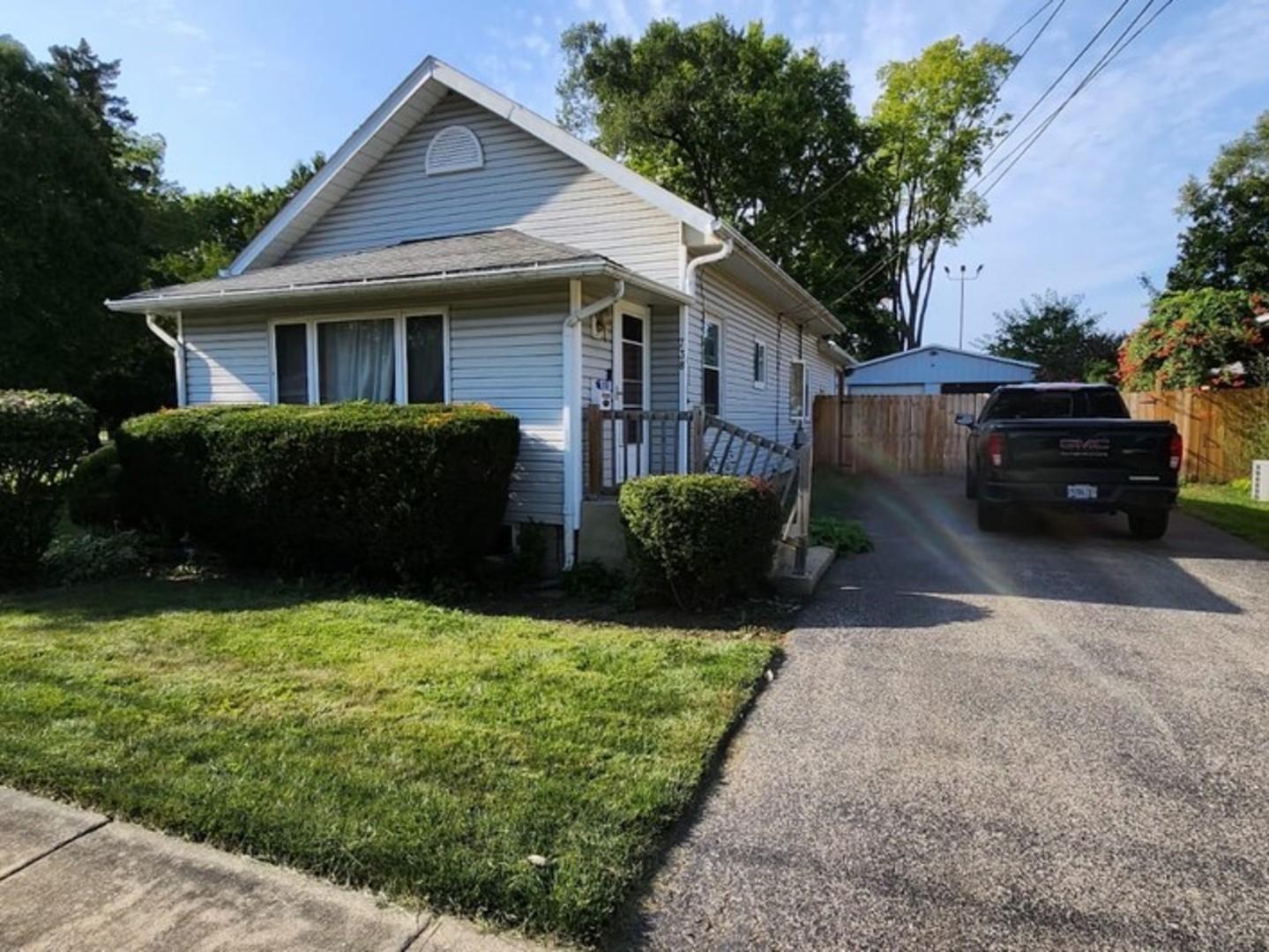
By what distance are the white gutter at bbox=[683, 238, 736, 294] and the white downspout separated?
1509 millimetres

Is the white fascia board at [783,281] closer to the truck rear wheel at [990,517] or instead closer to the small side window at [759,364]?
the small side window at [759,364]

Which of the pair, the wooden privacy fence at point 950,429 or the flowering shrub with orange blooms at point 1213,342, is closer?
the wooden privacy fence at point 950,429

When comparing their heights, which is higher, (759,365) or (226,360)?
(759,365)

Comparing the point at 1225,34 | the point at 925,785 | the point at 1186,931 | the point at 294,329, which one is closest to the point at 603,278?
the point at 294,329

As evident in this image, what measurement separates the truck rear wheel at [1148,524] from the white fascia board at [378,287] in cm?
578

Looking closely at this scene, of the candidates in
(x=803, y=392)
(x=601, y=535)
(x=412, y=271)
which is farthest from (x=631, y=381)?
(x=803, y=392)

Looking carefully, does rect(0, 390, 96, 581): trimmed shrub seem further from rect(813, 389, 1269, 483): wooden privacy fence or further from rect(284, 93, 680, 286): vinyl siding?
rect(813, 389, 1269, 483): wooden privacy fence

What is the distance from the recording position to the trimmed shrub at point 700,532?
5.67m

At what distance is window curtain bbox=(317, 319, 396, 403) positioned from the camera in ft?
27.9

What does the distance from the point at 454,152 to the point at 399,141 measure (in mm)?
942

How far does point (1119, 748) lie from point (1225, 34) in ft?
26.7

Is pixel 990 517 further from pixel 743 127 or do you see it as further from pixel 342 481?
pixel 743 127

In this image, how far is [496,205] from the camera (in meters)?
9.88

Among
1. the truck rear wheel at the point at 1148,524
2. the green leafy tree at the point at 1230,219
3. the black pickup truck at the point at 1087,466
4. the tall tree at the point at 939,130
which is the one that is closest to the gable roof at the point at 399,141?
the black pickup truck at the point at 1087,466
